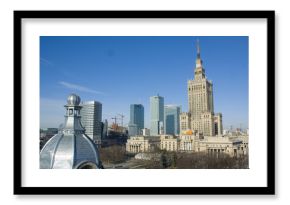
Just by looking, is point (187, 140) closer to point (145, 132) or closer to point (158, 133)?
point (158, 133)

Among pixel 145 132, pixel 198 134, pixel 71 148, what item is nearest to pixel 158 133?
pixel 145 132

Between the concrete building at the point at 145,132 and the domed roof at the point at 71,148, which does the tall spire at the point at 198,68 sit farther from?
the domed roof at the point at 71,148

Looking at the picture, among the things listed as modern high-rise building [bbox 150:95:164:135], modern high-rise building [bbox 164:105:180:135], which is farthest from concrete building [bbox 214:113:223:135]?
modern high-rise building [bbox 150:95:164:135]

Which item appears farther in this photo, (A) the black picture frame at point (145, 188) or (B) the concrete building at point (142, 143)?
(B) the concrete building at point (142, 143)

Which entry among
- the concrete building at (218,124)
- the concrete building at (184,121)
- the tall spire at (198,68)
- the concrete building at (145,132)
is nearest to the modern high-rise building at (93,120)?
the concrete building at (145,132)
